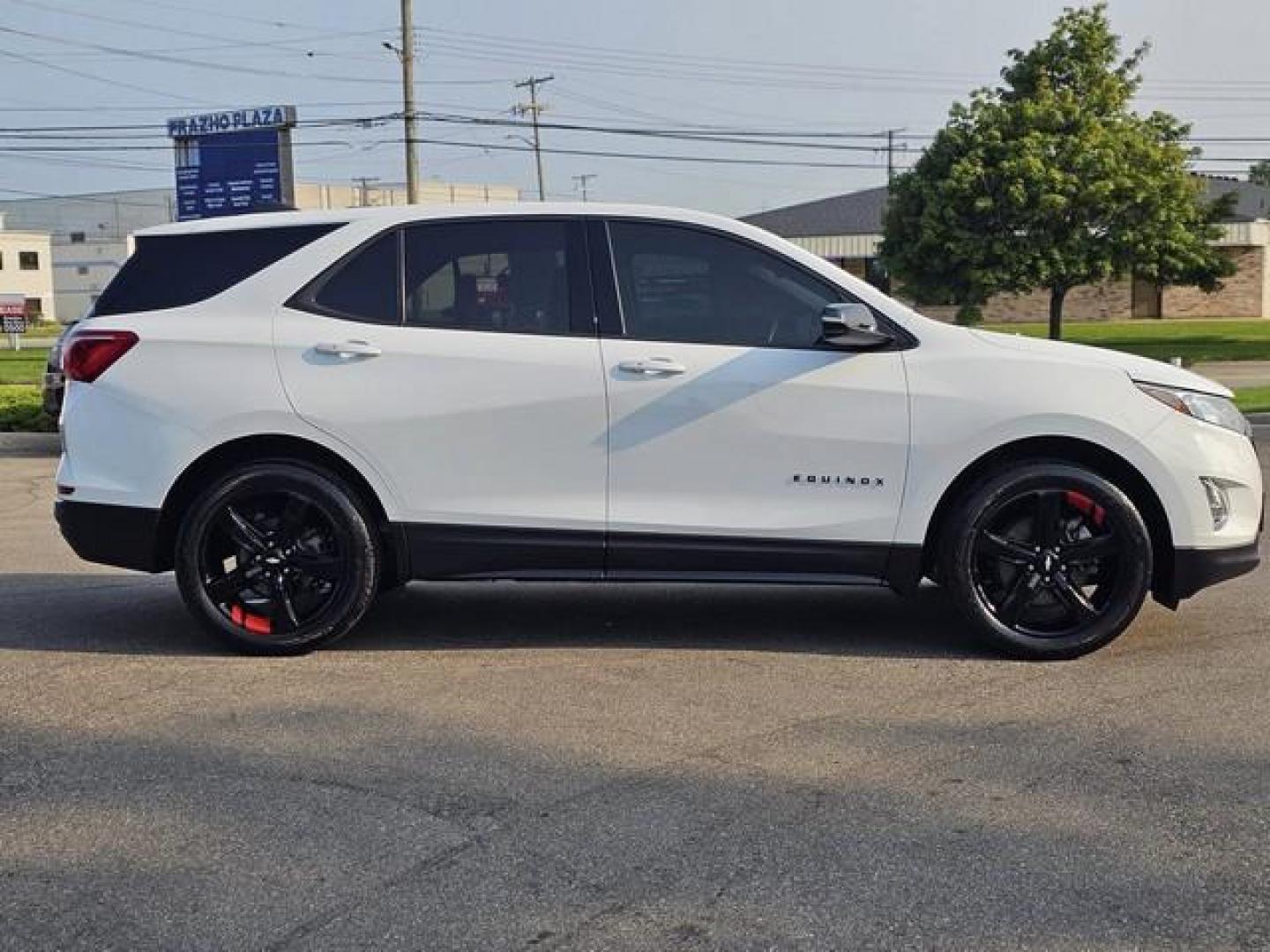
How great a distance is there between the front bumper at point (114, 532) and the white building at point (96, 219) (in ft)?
246

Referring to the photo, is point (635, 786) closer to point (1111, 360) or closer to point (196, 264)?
point (1111, 360)

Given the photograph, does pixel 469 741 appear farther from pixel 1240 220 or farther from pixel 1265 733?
pixel 1240 220

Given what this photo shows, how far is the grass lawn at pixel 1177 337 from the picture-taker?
33.0m

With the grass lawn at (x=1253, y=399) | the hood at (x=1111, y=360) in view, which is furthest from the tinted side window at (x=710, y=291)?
the grass lawn at (x=1253, y=399)

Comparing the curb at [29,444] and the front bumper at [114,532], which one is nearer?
the front bumper at [114,532]

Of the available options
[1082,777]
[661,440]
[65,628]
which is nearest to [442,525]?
[661,440]

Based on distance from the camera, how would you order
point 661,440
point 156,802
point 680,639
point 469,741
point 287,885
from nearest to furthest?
1. point 287,885
2. point 156,802
3. point 469,741
4. point 661,440
5. point 680,639

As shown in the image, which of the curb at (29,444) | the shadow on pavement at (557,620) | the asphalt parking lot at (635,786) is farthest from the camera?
the curb at (29,444)

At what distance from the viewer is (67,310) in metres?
110

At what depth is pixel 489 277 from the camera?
18.7 ft

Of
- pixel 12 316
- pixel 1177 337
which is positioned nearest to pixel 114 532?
pixel 1177 337

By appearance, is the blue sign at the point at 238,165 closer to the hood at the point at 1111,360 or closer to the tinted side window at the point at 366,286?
the tinted side window at the point at 366,286

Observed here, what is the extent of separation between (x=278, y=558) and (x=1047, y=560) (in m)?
3.20

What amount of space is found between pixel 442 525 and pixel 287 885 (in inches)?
89.7
